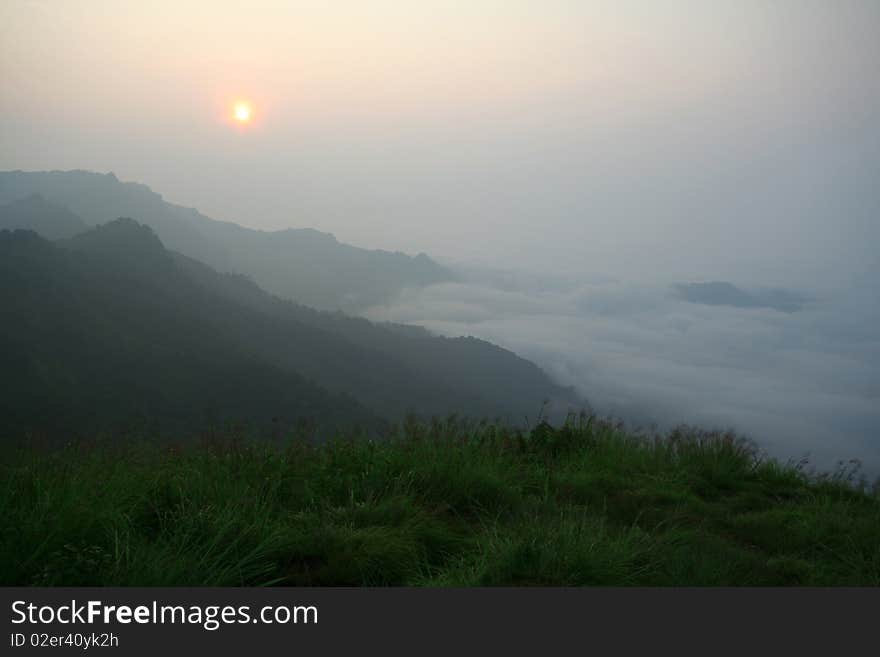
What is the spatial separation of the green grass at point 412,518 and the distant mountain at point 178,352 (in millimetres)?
64587

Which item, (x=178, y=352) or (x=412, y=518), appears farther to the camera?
(x=178, y=352)

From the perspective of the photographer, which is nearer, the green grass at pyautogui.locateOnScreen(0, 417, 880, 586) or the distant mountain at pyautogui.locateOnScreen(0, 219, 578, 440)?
the green grass at pyautogui.locateOnScreen(0, 417, 880, 586)

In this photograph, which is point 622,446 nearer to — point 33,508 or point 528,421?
point 528,421

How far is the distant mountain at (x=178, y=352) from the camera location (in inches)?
3310

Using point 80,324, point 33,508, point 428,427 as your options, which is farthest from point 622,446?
point 80,324

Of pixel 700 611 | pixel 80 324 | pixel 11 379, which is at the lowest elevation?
pixel 11 379

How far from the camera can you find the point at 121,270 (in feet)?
402

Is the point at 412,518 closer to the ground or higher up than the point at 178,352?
higher up

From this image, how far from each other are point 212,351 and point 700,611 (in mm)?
106190

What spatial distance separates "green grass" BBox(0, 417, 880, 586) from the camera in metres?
3.26

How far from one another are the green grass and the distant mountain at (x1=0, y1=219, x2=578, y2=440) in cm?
6459

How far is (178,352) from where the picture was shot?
99.4 m

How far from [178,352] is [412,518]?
105m

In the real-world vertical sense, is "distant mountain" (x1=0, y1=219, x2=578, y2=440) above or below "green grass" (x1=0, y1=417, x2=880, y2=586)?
below
